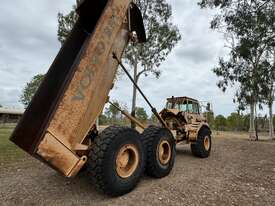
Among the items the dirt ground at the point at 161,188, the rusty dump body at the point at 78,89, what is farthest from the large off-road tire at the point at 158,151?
the rusty dump body at the point at 78,89

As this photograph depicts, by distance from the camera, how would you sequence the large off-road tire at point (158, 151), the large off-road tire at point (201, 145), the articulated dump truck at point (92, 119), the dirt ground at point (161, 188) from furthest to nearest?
the large off-road tire at point (201, 145)
the large off-road tire at point (158, 151)
the dirt ground at point (161, 188)
the articulated dump truck at point (92, 119)

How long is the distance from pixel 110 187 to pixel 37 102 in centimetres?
242

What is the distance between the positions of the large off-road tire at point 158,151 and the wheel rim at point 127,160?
2.33 ft

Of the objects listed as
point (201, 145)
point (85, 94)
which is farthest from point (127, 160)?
point (201, 145)

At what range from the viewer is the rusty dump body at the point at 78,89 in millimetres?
3373

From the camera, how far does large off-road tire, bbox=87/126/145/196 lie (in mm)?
3641

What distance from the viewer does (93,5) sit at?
5.37 m

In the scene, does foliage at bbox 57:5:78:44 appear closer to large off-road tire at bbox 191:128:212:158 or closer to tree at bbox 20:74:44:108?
large off-road tire at bbox 191:128:212:158

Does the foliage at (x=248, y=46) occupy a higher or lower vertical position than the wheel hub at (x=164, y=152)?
higher

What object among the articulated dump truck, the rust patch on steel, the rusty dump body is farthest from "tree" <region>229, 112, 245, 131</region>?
the rust patch on steel

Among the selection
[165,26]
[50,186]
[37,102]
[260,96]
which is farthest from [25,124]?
[260,96]

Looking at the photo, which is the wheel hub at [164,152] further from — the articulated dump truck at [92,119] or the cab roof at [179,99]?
the cab roof at [179,99]

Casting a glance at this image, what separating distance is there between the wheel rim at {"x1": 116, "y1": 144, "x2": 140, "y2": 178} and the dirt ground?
1.31ft

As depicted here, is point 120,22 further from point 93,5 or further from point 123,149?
point 123,149
